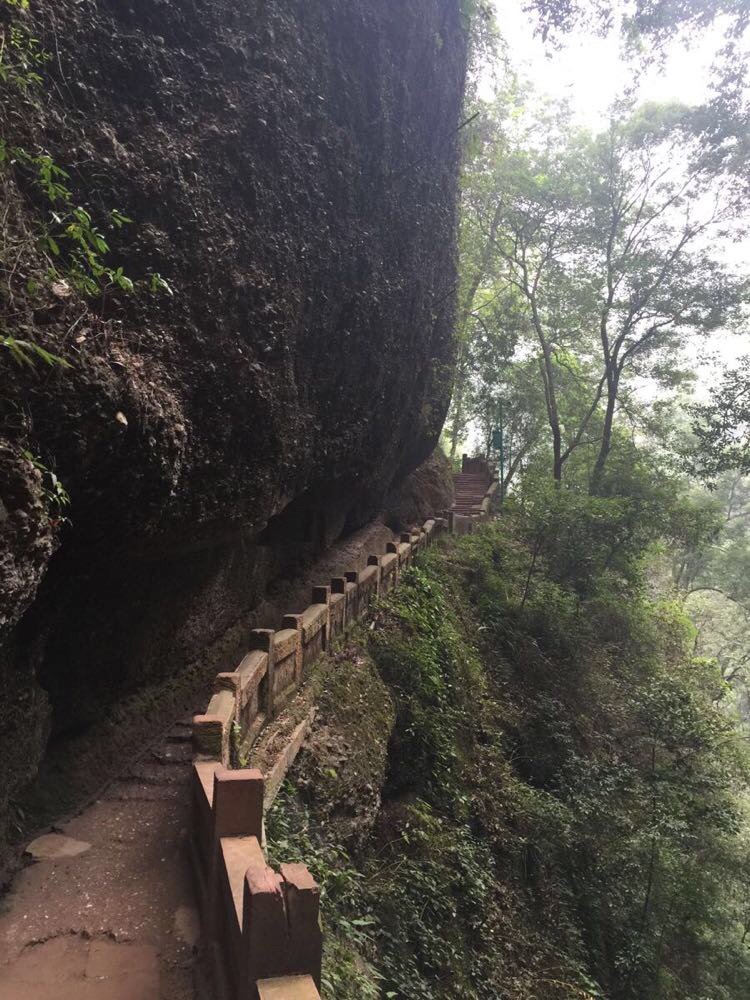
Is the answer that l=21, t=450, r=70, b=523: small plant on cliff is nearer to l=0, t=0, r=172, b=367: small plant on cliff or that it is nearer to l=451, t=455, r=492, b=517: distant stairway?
l=0, t=0, r=172, b=367: small plant on cliff

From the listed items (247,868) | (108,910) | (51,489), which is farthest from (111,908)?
(51,489)

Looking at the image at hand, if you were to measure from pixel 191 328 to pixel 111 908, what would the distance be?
4.01 metres

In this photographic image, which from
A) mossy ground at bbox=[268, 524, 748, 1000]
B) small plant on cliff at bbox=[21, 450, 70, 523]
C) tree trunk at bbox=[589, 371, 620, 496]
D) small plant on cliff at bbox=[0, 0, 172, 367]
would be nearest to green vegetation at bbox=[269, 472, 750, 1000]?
mossy ground at bbox=[268, 524, 748, 1000]

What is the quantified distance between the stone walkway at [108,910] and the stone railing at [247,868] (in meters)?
0.18

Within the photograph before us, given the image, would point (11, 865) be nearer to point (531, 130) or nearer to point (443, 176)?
point (443, 176)

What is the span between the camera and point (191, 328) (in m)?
5.21

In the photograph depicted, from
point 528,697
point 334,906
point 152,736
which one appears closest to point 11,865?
point 152,736

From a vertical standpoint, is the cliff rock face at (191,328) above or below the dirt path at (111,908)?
above

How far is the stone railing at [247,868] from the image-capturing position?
2.73 meters

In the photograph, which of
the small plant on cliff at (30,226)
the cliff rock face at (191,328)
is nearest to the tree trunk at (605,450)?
the cliff rock face at (191,328)

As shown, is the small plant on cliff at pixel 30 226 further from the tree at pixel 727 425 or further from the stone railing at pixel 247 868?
the tree at pixel 727 425

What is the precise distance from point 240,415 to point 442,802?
5274 mm

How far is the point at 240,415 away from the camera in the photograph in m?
5.97

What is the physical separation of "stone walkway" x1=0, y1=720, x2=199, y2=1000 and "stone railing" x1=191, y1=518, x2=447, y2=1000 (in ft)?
0.60
